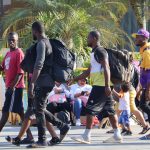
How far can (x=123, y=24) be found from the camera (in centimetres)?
3272

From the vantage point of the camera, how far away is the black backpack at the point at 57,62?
9.63m

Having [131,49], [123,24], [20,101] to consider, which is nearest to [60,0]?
[131,49]

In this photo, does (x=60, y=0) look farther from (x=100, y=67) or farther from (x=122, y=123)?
(x=100, y=67)

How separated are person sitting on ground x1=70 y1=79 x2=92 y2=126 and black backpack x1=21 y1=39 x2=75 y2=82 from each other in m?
4.75

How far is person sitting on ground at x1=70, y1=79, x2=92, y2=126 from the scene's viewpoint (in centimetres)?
1470

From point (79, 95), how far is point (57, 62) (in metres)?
5.23

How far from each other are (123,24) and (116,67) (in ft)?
74.7

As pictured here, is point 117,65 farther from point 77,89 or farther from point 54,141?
point 77,89

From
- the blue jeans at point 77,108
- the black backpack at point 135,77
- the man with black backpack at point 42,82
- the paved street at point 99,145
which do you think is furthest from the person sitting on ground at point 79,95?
the man with black backpack at point 42,82

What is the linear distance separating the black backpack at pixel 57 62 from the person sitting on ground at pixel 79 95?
475cm

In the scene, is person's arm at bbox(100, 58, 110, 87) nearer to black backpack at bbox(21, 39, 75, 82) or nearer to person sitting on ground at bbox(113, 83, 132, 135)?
black backpack at bbox(21, 39, 75, 82)

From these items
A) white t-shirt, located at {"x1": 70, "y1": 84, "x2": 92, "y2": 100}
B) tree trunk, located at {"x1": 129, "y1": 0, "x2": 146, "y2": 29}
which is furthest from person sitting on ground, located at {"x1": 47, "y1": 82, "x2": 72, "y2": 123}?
tree trunk, located at {"x1": 129, "y1": 0, "x2": 146, "y2": 29}

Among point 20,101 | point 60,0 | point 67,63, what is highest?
point 60,0

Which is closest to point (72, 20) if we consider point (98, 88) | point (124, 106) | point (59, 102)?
point (59, 102)
